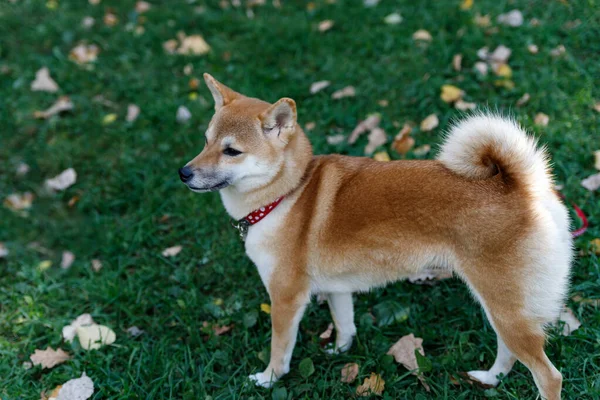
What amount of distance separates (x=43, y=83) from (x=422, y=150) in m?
4.28

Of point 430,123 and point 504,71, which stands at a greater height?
point 504,71

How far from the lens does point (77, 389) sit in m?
3.13

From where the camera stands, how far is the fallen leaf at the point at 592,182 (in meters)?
3.77

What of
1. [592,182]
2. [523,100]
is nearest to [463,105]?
[523,100]

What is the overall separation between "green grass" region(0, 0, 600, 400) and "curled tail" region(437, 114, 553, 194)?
1073 millimetres

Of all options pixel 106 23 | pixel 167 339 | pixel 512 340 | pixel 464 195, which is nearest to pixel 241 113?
pixel 464 195

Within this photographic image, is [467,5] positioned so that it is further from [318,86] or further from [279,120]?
[279,120]

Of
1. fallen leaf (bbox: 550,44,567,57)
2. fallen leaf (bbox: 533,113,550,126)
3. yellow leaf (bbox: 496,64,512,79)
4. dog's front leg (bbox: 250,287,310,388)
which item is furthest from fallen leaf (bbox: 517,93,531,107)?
dog's front leg (bbox: 250,287,310,388)

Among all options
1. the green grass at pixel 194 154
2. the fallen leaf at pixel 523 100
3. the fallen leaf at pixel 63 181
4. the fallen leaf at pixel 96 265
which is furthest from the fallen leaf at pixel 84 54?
the fallen leaf at pixel 523 100

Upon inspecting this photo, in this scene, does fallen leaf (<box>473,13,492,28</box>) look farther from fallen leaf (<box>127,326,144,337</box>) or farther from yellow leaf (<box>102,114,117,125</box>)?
fallen leaf (<box>127,326,144,337</box>)

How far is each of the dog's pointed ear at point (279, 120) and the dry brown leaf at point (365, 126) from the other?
5.60 feet

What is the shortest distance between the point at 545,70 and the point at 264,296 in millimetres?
3131

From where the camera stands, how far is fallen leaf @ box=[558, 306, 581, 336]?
305 centimetres

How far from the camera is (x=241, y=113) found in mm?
3074
